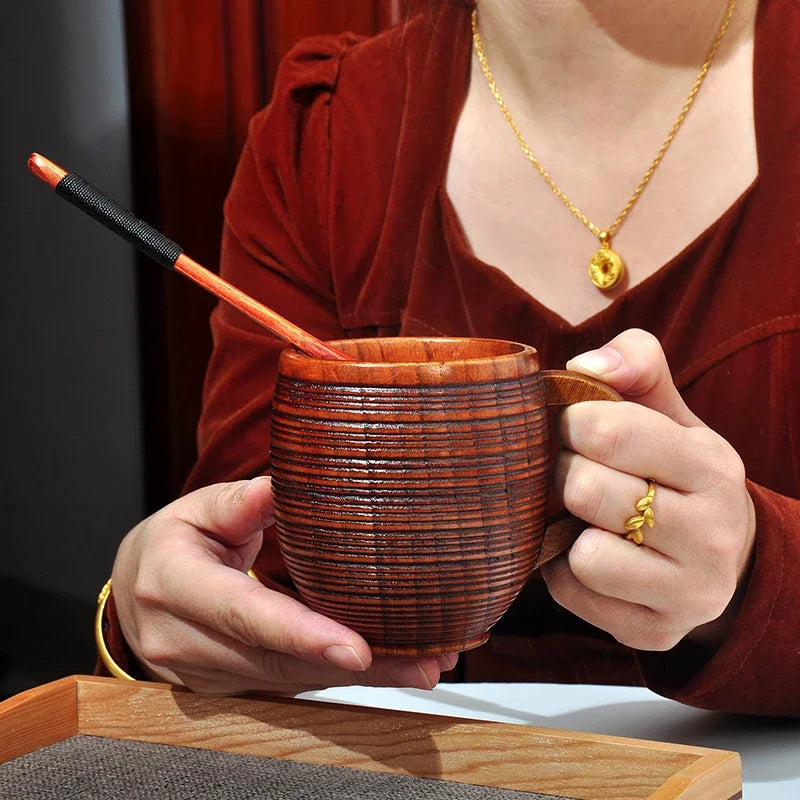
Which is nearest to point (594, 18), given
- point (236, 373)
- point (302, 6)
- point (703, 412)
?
point (703, 412)

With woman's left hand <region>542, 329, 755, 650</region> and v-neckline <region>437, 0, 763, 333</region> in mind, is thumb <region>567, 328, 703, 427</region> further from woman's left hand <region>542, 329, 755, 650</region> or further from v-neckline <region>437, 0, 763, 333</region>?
v-neckline <region>437, 0, 763, 333</region>

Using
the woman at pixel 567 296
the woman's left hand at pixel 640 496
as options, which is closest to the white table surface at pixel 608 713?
the woman at pixel 567 296

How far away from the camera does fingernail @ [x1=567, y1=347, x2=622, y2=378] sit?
0.56 m

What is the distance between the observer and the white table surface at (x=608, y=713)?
0.70 metres

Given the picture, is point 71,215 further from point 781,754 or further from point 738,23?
point 781,754

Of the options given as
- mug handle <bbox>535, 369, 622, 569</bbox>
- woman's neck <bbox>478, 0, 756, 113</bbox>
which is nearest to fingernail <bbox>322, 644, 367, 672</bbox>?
mug handle <bbox>535, 369, 622, 569</bbox>

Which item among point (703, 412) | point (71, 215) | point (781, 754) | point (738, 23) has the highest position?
point (738, 23)

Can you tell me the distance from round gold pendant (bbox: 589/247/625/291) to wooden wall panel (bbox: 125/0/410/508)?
1.92 feet

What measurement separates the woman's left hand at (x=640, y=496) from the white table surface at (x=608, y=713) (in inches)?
5.5

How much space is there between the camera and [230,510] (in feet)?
2.11

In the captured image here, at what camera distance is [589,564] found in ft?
1.82

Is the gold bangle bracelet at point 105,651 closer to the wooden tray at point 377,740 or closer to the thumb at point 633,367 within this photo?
the wooden tray at point 377,740

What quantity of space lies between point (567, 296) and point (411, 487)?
533 mm

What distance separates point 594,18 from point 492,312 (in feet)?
0.89
